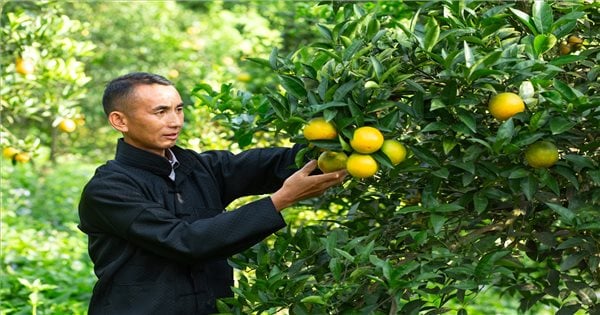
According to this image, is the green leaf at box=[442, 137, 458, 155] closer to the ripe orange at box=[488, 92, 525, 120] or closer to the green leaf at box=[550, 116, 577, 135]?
the ripe orange at box=[488, 92, 525, 120]

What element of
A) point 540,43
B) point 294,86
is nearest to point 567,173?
point 540,43

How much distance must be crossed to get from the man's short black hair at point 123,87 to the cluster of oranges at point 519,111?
0.99 metres

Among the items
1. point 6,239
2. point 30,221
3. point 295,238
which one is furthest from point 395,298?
point 30,221

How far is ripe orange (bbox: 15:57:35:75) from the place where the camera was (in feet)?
15.0

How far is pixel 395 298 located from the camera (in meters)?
2.10

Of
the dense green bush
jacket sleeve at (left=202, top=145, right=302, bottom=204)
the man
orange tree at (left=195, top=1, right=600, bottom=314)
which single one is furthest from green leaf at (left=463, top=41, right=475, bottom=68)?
the dense green bush

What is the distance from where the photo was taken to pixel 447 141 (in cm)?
210

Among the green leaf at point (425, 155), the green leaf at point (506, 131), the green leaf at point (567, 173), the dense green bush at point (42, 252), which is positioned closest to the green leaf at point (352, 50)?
the green leaf at point (425, 155)

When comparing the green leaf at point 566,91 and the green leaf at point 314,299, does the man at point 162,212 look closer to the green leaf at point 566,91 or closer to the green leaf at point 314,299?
the green leaf at point 314,299

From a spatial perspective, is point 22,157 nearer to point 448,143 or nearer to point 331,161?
point 331,161

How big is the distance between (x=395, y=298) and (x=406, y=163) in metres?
0.30

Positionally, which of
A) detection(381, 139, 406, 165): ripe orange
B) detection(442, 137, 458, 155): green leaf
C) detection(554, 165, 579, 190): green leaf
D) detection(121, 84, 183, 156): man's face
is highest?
detection(121, 84, 183, 156): man's face

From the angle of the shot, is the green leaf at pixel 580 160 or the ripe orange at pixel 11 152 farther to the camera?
the ripe orange at pixel 11 152

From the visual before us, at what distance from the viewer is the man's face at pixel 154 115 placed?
2.59 metres
